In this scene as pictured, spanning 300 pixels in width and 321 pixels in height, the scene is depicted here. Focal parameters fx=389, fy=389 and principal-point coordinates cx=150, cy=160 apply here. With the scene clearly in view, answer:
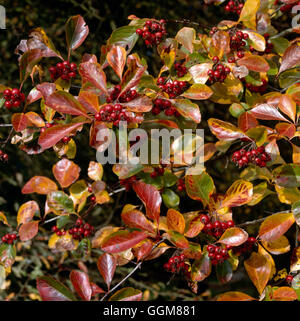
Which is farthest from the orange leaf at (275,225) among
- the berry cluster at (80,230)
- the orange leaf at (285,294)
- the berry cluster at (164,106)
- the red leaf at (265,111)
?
the berry cluster at (80,230)

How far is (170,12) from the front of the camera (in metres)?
2.11

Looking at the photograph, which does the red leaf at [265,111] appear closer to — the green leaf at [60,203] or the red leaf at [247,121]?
the red leaf at [247,121]

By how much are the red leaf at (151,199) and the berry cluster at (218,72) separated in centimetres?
28

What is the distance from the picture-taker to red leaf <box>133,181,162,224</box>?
83 cm

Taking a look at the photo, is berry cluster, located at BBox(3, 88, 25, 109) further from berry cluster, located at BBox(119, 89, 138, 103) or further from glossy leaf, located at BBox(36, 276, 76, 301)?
glossy leaf, located at BBox(36, 276, 76, 301)

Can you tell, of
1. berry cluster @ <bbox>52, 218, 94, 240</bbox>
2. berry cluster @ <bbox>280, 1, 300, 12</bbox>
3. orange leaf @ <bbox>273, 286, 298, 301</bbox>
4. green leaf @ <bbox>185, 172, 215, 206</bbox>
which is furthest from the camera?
berry cluster @ <bbox>280, 1, 300, 12</bbox>

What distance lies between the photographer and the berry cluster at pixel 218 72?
0.87 metres

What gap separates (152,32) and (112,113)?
0.95ft

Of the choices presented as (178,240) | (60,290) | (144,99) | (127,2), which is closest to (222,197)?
(178,240)

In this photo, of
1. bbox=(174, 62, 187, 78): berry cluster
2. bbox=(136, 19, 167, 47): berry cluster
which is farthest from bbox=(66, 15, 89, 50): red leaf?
bbox=(174, 62, 187, 78): berry cluster

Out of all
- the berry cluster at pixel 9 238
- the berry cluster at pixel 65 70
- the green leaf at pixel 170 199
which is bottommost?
the berry cluster at pixel 9 238

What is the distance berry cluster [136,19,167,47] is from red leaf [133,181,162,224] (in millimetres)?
360

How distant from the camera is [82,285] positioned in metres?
0.83

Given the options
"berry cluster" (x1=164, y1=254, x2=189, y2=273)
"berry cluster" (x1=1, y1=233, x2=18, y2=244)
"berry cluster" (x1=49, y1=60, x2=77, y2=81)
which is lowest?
"berry cluster" (x1=1, y1=233, x2=18, y2=244)
